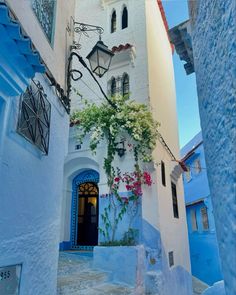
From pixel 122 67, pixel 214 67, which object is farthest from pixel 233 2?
pixel 122 67

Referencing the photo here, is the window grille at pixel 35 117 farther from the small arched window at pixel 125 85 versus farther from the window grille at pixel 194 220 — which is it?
the window grille at pixel 194 220

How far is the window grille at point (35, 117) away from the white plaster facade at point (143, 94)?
378 cm

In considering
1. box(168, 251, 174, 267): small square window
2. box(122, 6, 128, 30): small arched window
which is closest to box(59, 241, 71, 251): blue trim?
box(168, 251, 174, 267): small square window

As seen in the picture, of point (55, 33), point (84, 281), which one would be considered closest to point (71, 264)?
point (84, 281)

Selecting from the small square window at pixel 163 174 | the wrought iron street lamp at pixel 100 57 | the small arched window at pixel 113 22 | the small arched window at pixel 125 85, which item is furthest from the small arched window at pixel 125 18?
the wrought iron street lamp at pixel 100 57

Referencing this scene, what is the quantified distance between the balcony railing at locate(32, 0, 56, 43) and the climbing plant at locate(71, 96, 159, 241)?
3.43 metres

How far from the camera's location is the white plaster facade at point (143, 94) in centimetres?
779

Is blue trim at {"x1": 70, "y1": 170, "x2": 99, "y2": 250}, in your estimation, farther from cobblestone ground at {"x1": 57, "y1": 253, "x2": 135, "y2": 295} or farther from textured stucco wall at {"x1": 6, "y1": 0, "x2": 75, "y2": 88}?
textured stucco wall at {"x1": 6, "y1": 0, "x2": 75, "y2": 88}

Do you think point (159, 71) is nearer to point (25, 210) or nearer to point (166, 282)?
point (166, 282)

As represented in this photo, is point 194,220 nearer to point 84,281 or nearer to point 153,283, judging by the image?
point 153,283

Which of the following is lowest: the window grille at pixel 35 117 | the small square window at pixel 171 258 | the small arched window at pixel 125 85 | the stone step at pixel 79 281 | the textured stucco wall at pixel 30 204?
the stone step at pixel 79 281

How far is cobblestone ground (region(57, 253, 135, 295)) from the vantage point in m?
4.75

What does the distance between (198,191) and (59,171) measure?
14.1 meters

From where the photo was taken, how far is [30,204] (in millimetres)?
3422
